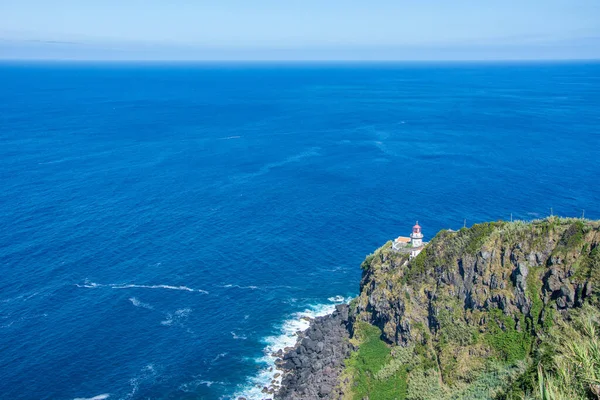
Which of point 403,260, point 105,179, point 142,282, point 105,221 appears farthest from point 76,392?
point 105,179

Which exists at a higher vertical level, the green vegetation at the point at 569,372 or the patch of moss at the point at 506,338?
the green vegetation at the point at 569,372

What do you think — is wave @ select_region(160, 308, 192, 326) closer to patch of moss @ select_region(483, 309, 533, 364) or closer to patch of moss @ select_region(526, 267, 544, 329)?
patch of moss @ select_region(483, 309, 533, 364)

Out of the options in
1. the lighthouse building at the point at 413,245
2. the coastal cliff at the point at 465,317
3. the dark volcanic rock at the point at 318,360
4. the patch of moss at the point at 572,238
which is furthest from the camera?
the lighthouse building at the point at 413,245

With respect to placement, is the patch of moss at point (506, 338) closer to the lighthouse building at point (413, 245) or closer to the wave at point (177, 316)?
the lighthouse building at point (413, 245)

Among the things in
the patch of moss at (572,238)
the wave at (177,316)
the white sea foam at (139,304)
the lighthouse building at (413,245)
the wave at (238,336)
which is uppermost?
the patch of moss at (572,238)

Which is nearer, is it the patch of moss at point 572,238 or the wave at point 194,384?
the patch of moss at point 572,238

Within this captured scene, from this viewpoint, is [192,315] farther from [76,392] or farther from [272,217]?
[272,217]

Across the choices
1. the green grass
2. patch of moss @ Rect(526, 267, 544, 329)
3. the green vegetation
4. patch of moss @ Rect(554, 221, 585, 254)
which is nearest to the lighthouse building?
the green grass

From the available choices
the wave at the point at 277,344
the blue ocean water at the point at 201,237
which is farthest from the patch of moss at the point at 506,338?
the blue ocean water at the point at 201,237
